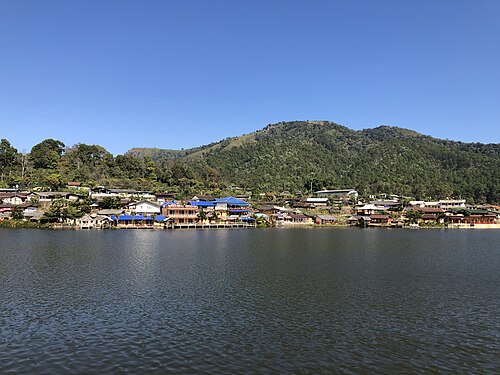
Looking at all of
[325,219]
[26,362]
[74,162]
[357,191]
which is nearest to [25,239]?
[26,362]

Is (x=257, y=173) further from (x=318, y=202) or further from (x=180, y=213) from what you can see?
(x=180, y=213)

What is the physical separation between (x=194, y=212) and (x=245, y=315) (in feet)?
235

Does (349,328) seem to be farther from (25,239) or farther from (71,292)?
(25,239)

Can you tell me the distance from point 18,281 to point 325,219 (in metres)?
83.5

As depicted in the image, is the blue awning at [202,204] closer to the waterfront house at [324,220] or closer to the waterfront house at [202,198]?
the waterfront house at [202,198]

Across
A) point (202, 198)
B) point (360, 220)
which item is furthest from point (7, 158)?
point (360, 220)

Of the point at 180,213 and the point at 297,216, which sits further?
the point at 297,216

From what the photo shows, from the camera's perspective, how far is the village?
3255 inches

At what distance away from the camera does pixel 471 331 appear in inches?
733

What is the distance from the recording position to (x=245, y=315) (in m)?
21.1

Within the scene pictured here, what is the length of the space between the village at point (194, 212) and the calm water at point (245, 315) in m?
43.4

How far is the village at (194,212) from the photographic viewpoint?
82.7 meters

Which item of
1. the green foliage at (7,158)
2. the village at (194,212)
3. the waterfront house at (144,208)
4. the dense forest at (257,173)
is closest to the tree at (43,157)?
the dense forest at (257,173)

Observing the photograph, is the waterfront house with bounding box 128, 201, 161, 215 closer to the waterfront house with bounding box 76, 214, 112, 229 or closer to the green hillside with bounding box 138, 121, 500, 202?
the waterfront house with bounding box 76, 214, 112, 229
